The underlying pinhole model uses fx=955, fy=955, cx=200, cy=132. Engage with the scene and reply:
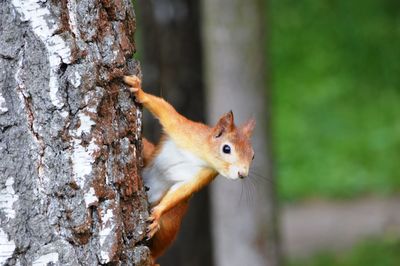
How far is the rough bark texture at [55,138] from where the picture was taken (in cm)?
268

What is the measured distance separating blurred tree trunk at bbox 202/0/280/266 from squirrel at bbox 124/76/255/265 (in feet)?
7.57

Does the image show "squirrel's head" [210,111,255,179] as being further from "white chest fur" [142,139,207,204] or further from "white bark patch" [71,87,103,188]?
"white bark patch" [71,87,103,188]

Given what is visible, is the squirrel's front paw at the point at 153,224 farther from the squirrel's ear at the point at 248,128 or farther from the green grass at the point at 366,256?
the green grass at the point at 366,256

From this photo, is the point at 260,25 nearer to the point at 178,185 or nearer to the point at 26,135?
the point at 178,185

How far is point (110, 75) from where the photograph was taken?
283cm

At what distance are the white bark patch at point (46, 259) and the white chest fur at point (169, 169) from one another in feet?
2.12

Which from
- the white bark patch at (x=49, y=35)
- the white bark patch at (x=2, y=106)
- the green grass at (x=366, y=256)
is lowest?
the green grass at (x=366, y=256)

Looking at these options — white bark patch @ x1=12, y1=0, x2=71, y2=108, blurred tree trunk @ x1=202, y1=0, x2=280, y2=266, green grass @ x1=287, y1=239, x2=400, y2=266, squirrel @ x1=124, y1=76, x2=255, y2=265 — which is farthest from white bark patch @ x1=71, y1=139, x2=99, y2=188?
green grass @ x1=287, y1=239, x2=400, y2=266

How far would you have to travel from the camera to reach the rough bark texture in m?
2.68

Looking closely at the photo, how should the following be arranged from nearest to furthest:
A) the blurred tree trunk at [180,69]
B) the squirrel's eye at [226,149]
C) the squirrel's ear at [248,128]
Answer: the squirrel's eye at [226,149], the squirrel's ear at [248,128], the blurred tree trunk at [180,69]

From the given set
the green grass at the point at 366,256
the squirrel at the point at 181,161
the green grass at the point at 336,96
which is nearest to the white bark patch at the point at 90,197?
the squirrel at the point at 181,161

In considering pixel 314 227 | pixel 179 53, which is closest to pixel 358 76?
pixel 314 227

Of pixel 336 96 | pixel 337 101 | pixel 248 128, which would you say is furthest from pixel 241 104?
A: pixel 336 96

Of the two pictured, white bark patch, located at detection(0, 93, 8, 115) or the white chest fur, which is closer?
white bark patch, located at detection(0, 93, 8, 115)
